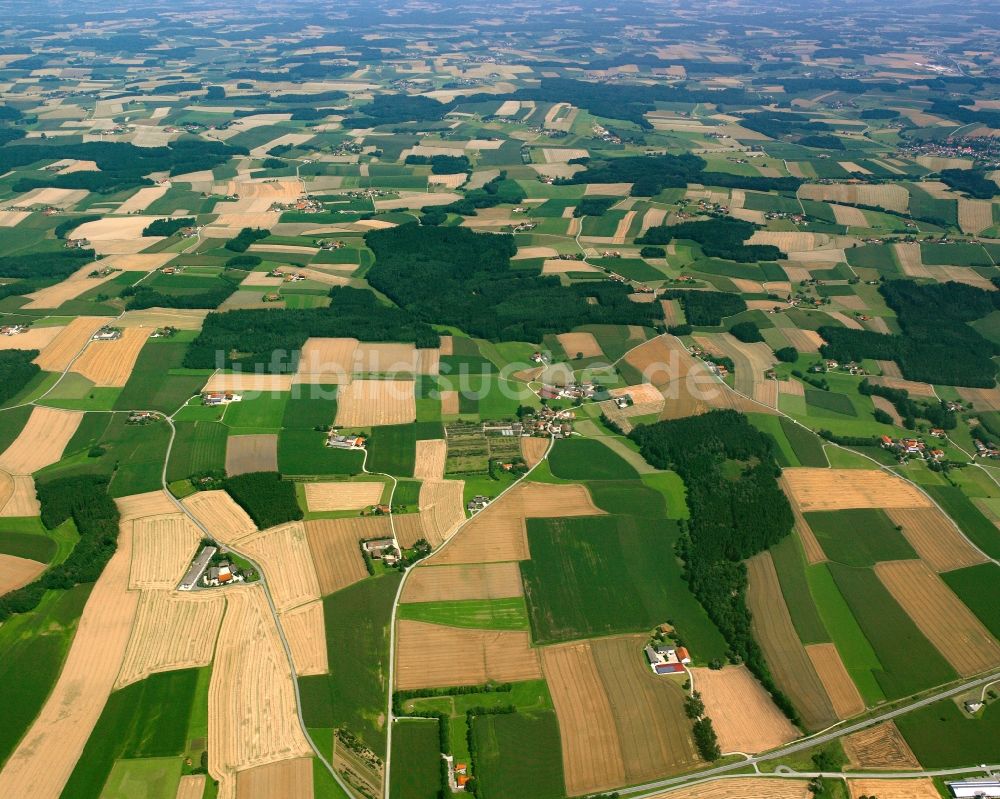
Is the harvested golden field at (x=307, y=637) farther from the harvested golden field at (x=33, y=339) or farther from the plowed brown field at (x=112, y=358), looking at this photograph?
the harvested golden field at (x=33, y=339)

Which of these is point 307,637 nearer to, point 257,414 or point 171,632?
point 171,632

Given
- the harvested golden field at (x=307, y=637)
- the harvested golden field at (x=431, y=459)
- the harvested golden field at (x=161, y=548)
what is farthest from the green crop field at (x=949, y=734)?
the harvested golden field at (x=161, y=548)

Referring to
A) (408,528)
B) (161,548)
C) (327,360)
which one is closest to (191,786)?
(161,548)

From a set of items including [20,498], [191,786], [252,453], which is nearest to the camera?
[191,786]

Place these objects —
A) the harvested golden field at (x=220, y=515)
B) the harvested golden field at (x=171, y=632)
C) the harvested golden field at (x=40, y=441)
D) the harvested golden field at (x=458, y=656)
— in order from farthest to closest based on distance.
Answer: the harvested golden field at (x=40, y=441) < the harvested golden field at (x=220, y=515) < the harvested golden field at (x=458, y=656) < the harvested golden field at (x=171, y=632)

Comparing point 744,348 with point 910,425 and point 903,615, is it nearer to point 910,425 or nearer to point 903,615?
point 910,425

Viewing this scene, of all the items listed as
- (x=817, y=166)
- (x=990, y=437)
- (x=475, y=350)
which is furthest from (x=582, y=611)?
(x=817, y=166)
